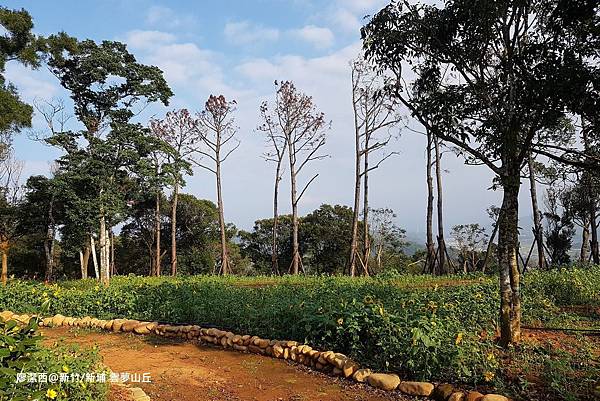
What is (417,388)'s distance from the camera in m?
4.22

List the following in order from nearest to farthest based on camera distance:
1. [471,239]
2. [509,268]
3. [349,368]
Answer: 1. [349,368]
2. [509,268]
3. [471,239]

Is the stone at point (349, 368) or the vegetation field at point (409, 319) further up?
the vegetation field at point (409, 319)

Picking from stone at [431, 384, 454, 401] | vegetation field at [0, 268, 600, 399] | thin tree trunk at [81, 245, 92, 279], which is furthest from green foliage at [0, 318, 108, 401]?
thin tree trunk at [81, 245, 92, 279]

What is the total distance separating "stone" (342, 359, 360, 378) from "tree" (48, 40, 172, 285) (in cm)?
1152

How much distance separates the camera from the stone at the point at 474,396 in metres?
3.87

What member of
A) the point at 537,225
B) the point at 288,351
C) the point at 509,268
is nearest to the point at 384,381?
the point at 288,351

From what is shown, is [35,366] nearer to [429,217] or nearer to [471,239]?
[429,217]

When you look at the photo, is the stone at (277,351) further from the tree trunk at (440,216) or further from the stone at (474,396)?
the tree trunk at (440,216)

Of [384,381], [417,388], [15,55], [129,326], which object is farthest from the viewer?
[15,55]

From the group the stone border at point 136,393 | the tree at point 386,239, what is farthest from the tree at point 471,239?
the stone border at point 136,393

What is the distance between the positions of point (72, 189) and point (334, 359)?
12.3m

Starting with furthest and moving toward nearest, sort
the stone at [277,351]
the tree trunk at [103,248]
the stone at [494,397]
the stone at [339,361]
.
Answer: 1. the tree trunk at [103,248]
2. the stone at [277,351]
3. the stone at [339,361]
4. the stone at [494,397]

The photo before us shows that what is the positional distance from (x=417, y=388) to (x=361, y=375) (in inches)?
24.2

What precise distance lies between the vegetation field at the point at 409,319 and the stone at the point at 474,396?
0.22 m
